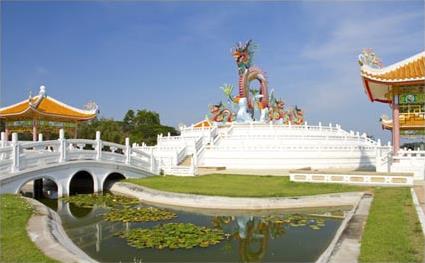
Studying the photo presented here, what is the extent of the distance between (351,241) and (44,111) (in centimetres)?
3047

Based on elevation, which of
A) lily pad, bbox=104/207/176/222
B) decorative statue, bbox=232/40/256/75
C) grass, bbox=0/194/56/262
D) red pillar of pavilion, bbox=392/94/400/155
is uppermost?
decorative statue, bbox=232/40/256/75

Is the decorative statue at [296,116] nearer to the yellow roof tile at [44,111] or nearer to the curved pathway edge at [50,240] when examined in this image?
the yellow roof tile at [44,111]

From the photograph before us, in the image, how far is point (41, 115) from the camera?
3291 cm

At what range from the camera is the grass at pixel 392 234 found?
6926mm

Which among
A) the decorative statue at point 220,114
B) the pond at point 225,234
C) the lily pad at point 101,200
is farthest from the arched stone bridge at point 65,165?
the decorative statue at point 220,114

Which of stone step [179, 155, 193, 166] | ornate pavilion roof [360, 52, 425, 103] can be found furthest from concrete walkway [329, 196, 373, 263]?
stone step [179, 155, 193, 166]

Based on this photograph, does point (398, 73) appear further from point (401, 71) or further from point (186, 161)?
point (186, 161)

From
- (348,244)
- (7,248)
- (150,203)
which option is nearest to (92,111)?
(150,203)

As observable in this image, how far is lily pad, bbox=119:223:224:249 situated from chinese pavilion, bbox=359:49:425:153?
41.2ft

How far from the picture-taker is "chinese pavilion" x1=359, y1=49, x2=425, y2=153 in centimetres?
1939

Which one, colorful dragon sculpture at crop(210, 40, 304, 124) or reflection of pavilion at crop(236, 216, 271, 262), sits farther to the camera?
colorful dragon sculpture at crop(210, 40, 304, 124)

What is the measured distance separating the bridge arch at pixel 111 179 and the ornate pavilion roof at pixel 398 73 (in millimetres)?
13868

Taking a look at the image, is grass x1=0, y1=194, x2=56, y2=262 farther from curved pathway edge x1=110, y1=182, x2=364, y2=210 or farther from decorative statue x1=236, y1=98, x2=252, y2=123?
decorative statue x1=236, y1=98, x2=252, y2=123

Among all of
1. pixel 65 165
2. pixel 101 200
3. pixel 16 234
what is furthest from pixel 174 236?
pixel 65 165
